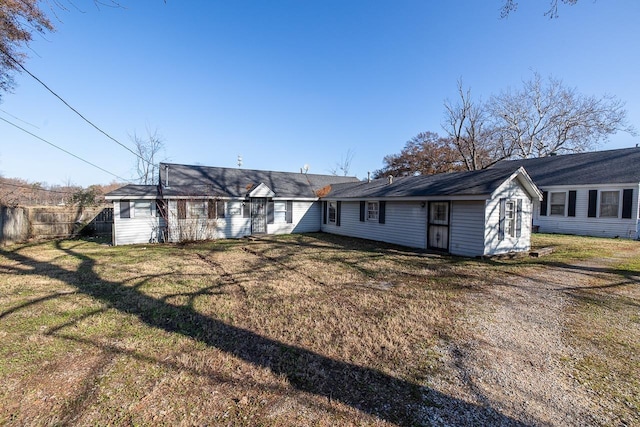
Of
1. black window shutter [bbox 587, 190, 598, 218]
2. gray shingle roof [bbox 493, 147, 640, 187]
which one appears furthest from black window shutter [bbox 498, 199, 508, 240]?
black window shutter [bbox 587, 190, 598, 218]

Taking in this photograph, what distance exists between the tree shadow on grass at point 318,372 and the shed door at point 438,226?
8757mm

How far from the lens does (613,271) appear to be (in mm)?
7883

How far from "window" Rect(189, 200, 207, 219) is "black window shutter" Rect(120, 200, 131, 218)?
2.54 m

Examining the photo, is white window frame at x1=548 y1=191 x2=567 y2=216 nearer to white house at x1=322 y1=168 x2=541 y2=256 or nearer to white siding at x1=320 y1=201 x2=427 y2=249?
white house at x1=322 y1=168 x2=541 y2=256

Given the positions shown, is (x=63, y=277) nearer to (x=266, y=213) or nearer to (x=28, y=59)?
(x=28, y=59)

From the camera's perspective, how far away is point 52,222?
46.6 feet

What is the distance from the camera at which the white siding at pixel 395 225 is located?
11828mm

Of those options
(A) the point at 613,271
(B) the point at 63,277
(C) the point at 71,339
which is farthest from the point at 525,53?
(B) the point at 63,277

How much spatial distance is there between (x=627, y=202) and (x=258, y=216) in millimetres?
18371

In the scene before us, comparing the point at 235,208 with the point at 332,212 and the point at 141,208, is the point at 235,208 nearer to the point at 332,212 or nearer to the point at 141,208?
the point at 141,208

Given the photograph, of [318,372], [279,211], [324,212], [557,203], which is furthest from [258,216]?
[557,203]

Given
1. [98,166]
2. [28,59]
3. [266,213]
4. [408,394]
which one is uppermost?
[28,59]

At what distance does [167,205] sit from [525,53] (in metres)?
17.1

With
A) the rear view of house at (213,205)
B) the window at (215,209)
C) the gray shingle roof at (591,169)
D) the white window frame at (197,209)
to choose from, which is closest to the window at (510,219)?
the gray shingle roof at (591,169)
